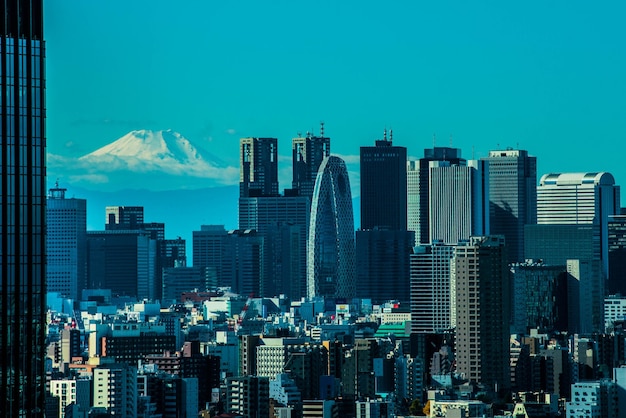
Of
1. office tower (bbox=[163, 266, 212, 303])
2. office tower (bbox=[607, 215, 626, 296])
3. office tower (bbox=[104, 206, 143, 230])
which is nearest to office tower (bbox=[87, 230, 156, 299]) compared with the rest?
office tower (bbox=[163, 266, 212, 303])

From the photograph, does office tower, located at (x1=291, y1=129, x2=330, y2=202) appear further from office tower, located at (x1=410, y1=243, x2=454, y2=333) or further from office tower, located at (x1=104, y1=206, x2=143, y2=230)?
office tower, located at (x1=410, y1=243, x2=454, y2=333)

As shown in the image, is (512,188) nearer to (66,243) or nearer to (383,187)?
(383,187)

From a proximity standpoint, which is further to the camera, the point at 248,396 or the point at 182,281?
the point at 182,281

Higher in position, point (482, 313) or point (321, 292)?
point (321, 292)

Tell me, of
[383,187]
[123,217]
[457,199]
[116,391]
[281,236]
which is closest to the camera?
[116,391]

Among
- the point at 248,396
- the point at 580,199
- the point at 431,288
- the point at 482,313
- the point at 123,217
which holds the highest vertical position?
the point at 580,199

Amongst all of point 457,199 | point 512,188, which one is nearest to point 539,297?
point 457,199

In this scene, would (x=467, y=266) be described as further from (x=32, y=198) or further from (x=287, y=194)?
(x=287, y=194)
